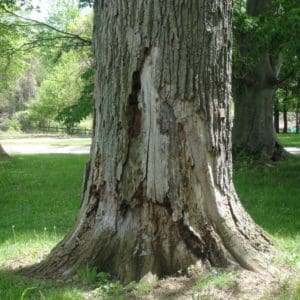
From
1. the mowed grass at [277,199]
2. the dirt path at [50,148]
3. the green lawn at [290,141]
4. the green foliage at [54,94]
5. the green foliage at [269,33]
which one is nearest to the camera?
the mowed grass at [277,199]

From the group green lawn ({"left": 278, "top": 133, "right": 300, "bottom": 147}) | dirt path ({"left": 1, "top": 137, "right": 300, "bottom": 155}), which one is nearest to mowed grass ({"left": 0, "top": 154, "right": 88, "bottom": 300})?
dirt path ({"left": 1, "top": 137, "right": 300, "bottom": 155})

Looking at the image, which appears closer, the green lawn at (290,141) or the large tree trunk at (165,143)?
the large tree trunk at (165,143)

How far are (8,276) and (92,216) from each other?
0.97 m

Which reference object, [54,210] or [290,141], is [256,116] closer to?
[54,210]

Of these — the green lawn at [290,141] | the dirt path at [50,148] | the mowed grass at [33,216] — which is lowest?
the dirt path at [50,148]

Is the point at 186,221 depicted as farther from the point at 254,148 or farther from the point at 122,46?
the point at 254,148

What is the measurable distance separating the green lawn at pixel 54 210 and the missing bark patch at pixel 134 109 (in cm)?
131

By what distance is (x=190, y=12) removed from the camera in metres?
4.64

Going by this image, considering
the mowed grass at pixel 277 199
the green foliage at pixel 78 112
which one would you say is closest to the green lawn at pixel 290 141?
the mowed grass at pixel 277 199

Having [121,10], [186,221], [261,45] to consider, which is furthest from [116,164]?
[261,45]

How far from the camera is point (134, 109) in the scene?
479cm

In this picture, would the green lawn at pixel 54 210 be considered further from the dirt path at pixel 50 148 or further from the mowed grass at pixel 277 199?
the dirt path at pixel 50 148

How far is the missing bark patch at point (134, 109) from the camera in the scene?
15.6 feet

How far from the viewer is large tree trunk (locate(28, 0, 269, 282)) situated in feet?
15.3
